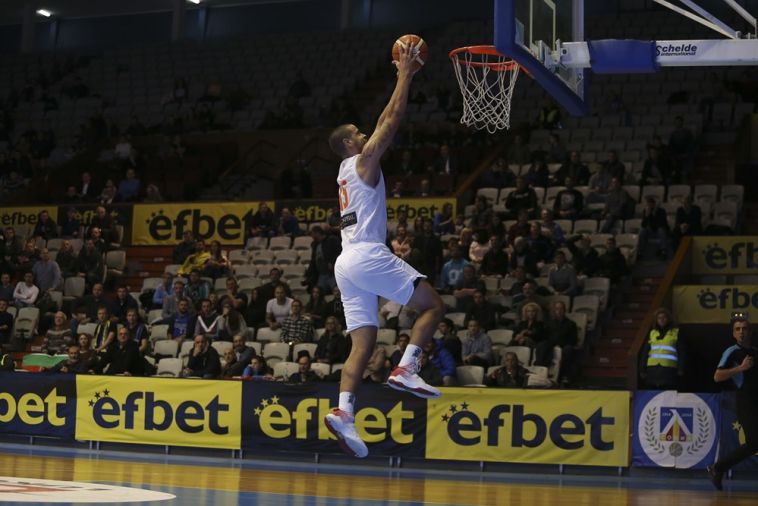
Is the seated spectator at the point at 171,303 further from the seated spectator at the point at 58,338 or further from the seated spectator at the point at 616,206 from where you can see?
the seated spectator at the point at 616,206

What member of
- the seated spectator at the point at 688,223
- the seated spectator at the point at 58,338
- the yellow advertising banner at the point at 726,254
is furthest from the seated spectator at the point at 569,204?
the seated spectator at the point at 58,338

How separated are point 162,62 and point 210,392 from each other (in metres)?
21.6

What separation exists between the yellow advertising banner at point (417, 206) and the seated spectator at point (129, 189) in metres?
7.11

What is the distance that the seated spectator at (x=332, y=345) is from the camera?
752 inches

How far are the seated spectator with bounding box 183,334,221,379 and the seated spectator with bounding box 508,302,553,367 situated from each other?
4805 mm

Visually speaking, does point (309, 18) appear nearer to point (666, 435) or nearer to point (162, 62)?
point (162, 62)

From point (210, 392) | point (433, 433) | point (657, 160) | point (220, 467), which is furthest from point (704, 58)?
point (657, 160)

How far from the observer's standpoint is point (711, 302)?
2023cm

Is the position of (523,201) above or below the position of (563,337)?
above

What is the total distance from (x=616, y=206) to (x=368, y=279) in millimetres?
14595

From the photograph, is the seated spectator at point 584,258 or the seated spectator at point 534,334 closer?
the seated spectator at point 534,334

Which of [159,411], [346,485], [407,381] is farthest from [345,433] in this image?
[159,411]

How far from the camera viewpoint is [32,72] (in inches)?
1531

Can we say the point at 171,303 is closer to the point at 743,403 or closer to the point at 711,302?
the point at 711,302
